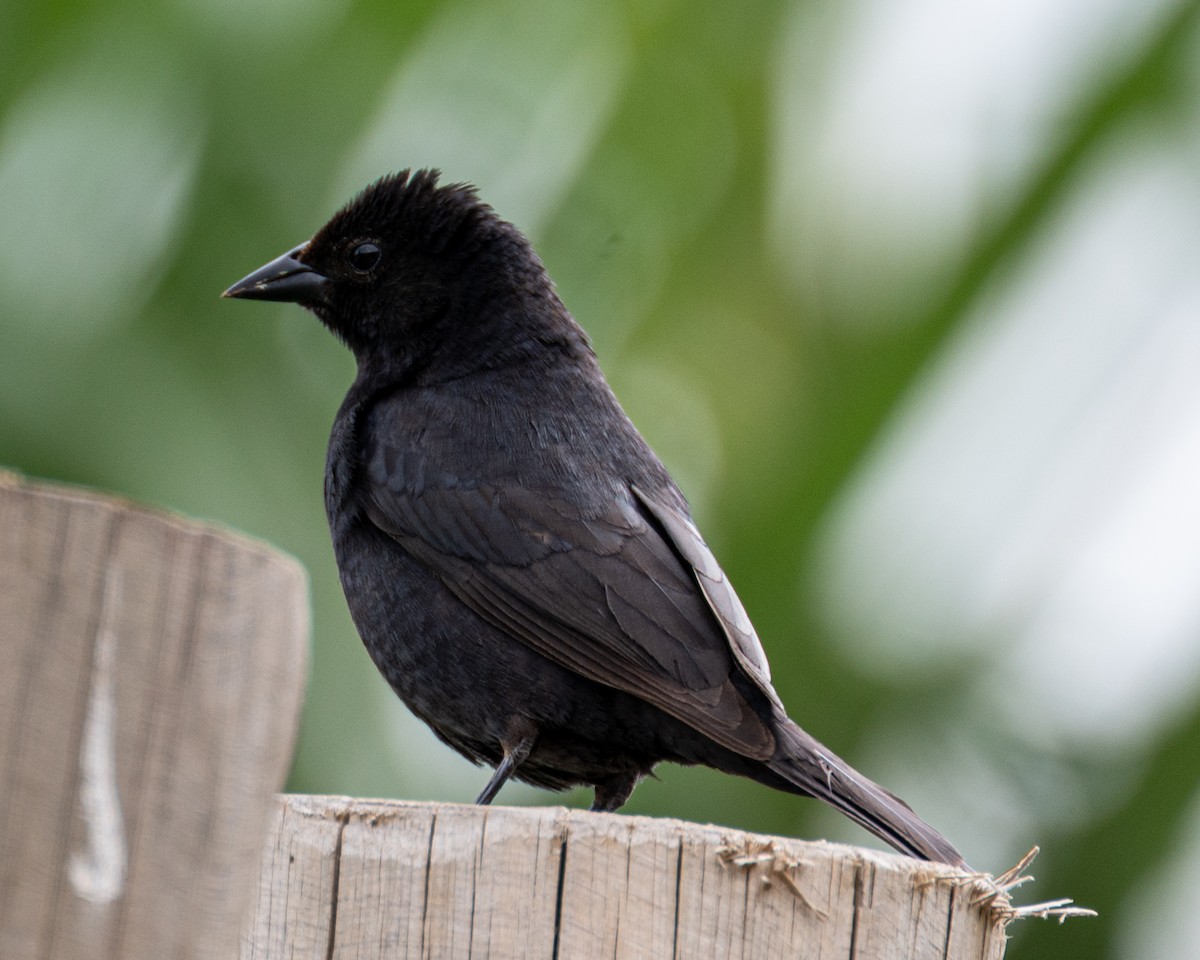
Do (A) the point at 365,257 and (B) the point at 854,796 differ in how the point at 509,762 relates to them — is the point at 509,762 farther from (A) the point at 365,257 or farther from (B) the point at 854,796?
(A) the point at 365,257

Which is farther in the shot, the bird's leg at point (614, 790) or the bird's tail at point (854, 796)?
the bird's leg at point (614, 790)

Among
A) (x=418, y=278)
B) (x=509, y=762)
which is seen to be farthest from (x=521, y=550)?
(x=418, y=278)

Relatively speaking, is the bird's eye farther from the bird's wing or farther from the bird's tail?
the bird's tail

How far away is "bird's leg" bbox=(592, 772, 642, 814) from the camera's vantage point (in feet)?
11.8

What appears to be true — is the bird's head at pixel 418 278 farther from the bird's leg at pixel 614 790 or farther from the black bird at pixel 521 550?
the bird's leg at pixel 614 790

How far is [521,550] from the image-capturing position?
3.44m

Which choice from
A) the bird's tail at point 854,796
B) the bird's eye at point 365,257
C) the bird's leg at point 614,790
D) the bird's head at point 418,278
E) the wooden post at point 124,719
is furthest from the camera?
the bird's eye at point 365,257

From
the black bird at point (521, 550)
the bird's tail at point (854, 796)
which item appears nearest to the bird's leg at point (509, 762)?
the black bird at point (521, 550)

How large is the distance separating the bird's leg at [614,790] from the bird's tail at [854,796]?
51 centimetres

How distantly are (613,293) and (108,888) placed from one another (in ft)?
13.9

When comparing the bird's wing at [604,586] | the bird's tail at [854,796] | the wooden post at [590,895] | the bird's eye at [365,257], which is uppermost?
the bird's eye at [365,257]

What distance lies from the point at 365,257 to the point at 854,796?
2115 millimetres

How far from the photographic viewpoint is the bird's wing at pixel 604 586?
3.18 metres

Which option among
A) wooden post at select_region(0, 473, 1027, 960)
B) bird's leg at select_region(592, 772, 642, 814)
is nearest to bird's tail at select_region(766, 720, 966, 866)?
bird's leg at select_region(592, 772, 642, 814)
